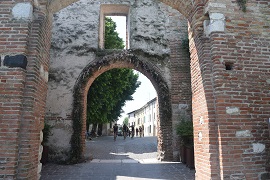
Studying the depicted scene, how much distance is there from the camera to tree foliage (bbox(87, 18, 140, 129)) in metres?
11.6

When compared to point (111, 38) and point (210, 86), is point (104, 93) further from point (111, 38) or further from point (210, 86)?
point (210, 86)

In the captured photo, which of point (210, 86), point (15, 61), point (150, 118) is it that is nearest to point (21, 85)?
point (15, 61)

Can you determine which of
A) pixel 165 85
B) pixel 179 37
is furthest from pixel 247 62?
pixel 179 37

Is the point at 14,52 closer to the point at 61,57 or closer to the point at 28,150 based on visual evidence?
the point at 28,150

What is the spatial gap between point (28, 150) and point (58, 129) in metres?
5.49

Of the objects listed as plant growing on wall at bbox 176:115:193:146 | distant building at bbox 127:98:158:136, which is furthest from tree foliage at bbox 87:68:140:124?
distant building at bbox 127:98:158:136

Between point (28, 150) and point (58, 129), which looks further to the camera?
point (58, 129)

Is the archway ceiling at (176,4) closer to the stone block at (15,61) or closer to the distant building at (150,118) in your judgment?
the stone block at (15,61)

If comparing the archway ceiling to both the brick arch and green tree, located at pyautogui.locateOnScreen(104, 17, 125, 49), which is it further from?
green tree, located at pyautogui.locateOnScreen(104, 17, 125, 49)

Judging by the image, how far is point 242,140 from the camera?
3.95 m

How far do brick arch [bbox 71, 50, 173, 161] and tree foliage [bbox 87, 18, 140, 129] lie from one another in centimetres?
206

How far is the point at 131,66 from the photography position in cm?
997

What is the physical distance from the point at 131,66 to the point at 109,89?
3.90 m

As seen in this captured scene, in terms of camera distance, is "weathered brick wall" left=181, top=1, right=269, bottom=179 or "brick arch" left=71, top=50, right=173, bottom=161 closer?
"weathered brick wall" left=181, top=1, right=269, bottom=179
